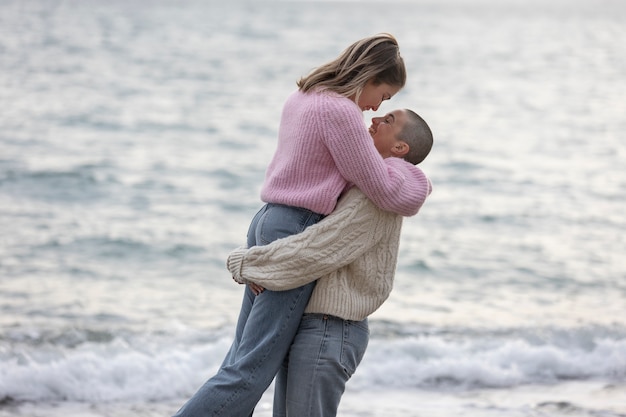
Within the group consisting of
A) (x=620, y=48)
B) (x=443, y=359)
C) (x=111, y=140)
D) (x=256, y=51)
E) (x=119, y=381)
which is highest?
(x=620, y=48)

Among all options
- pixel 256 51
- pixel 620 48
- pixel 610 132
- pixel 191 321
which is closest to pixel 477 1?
pixel 620 48

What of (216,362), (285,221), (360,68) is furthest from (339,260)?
(216,362)

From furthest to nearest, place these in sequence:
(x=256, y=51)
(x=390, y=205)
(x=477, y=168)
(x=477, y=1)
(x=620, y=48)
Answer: (x=477, y=1), (x=620, y=48), (x=256, y=51), (x=477, y=168), (x=390, y=205)

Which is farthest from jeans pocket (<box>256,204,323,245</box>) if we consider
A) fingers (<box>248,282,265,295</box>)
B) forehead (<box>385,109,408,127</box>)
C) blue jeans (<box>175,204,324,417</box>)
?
forehead (<box>385,109,408,127</box>)

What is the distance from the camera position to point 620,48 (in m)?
34.2

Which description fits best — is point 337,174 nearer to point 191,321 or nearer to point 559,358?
point 559,358

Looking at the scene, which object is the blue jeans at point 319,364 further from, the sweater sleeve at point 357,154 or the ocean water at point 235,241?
the ocean water at point 235,241

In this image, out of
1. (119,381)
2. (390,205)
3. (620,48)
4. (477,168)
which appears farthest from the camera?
(620,48)

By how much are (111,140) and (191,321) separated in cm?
755

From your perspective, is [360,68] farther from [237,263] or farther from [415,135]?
[237,263]

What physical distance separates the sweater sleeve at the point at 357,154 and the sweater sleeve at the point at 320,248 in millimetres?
73

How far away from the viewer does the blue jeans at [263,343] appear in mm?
2566

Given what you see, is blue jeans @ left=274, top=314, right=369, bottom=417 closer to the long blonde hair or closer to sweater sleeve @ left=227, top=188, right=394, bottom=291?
sweater sleeve @ left=227, top=188, right=394, bottom=291

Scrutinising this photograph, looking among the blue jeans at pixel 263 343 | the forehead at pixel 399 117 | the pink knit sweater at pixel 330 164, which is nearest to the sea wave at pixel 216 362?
the blue jeans at pixel 263 343
